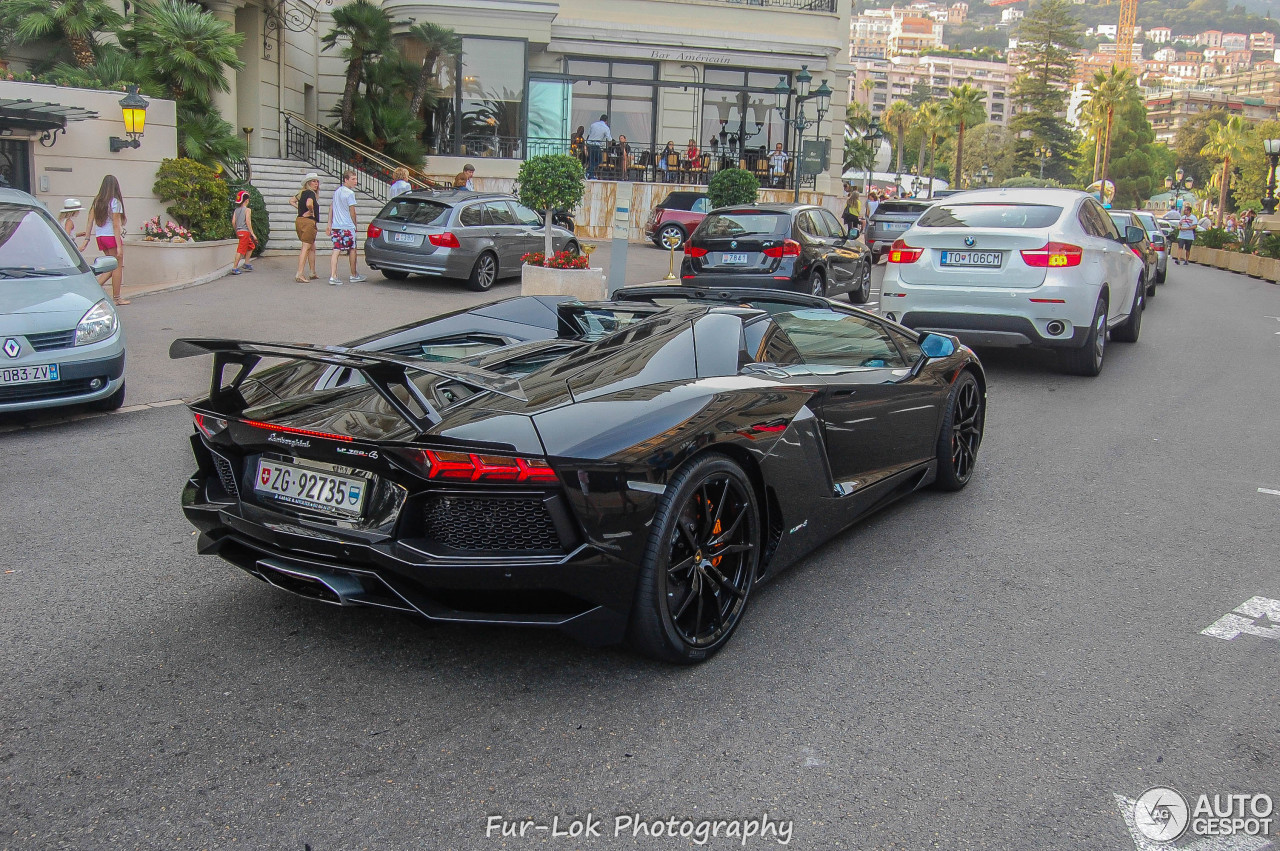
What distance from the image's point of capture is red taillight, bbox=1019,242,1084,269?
9.47m

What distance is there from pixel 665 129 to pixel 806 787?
31297 millimetres

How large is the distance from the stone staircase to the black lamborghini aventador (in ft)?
58.3

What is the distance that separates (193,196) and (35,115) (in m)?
2.79

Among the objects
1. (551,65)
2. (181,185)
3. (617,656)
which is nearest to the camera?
(617,656)

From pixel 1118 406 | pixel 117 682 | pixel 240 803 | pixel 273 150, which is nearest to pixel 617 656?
pixel 240 803

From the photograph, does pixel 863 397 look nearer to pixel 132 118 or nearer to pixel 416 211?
pixel 416 211

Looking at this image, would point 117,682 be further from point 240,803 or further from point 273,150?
point 273,150

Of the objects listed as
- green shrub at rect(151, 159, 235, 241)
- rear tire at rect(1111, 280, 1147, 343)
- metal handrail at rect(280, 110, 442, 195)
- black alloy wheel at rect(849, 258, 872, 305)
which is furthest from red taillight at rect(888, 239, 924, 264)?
Result: metal handrail at rect(280, 110, 442, 195)

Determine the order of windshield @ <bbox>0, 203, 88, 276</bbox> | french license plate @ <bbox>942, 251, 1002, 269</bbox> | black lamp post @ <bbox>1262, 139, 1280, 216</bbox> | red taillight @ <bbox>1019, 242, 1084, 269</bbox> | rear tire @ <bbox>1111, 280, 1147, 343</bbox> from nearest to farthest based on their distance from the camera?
windshield @ <bbox>0, 203, 88, 276</bbox> → red taillight @ <bbox>1019, 242, 1084, 269</bbox> → french license plate @ <bbox>942, 251, 1002, 269</bbox> → rear tire @ <bbox>1111, 280, 1147, 343</bbox> → black lamp post @ <bbox>1262, 139, 1280, 216</bbox>

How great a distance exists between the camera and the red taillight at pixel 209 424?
3.71 m

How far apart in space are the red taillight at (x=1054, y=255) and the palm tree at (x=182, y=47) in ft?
50.5

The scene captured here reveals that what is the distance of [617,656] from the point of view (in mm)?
3787

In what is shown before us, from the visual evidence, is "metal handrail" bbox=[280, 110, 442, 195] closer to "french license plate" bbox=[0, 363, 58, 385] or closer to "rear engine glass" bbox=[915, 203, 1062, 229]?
A: "rear engine glass" bbox=[915, 203, 1062, 229]

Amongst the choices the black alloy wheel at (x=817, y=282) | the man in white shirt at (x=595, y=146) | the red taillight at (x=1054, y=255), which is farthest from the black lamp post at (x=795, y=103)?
the red taillight at (x=1054, y=255)
